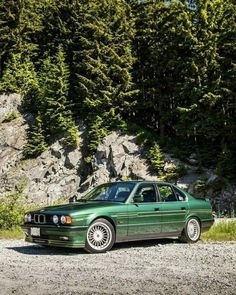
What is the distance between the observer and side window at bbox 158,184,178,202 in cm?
→ 1113

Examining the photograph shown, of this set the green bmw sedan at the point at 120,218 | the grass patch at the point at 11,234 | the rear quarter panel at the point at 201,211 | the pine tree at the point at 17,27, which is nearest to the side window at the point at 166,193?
the green bmw sedan at the point at 120,218

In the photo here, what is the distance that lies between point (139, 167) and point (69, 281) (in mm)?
27334

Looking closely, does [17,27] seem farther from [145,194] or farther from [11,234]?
[145,194]

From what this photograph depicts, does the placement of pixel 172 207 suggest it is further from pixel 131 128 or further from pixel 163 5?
pixel 163 5

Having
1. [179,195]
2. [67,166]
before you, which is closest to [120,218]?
[179,195]

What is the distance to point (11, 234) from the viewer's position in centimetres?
1305

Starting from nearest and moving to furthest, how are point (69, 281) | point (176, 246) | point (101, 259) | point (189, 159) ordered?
point (69, 281), point (101, 259), point (176, 246), point (189, 159)

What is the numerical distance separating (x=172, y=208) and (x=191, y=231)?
0.92 meters

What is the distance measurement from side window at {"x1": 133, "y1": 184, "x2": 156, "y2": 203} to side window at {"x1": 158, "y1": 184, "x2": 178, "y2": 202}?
0.24 metres

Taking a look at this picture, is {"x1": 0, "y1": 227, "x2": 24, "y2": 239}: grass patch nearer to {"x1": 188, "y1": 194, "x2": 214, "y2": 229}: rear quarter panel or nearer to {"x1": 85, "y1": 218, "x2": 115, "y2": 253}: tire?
{"x1": 85, "y1": 218, "x2": 115, "y2": 253}: tire

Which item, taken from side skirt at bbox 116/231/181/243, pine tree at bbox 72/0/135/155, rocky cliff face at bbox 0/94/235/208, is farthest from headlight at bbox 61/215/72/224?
pine tree at bbox 72/0/135/155

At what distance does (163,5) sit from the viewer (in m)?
39.2

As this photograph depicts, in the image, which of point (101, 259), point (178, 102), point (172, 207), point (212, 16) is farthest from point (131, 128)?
point (101, 259)

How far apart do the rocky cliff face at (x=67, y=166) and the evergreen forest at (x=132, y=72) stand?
3.60 ft
